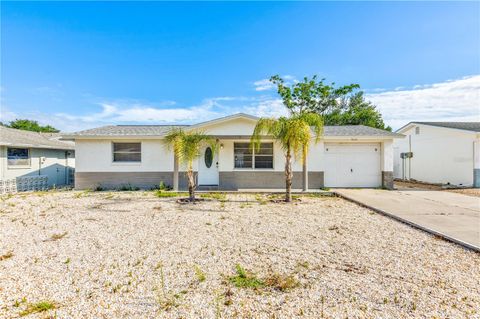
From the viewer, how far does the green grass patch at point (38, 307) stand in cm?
270

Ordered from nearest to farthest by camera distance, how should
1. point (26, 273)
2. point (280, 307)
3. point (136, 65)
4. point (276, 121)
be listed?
1. point (280, 307)
2. point (26, 273)
3. point (276, 121)
4. point (136, 65)

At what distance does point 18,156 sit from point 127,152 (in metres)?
6.53

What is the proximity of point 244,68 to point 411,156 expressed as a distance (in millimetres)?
13807

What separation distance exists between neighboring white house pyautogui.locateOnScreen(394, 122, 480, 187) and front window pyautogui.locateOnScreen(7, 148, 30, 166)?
81.8 feet

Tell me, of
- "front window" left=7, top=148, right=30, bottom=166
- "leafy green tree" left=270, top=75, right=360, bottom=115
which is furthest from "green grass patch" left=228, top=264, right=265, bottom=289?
"leafy green tree" left=270, top=75, right=360, bottom=115

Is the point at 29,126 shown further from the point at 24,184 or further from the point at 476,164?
the point at 476,164

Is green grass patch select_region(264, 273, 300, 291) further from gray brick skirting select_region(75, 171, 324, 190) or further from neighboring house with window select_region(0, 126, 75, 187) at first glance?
neighboring house with window select_region(0, 126, 75, 187)

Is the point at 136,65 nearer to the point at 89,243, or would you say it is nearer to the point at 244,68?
the point at 244,68

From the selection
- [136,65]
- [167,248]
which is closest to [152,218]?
[167,248]

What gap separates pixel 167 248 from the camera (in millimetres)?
4699

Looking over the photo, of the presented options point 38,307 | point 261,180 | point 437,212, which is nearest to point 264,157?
point 261,180

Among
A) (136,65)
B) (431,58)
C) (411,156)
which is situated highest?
(136,65)

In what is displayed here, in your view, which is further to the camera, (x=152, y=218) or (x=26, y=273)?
(x=152, y=218)

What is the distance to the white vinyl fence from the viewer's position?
11977mm
